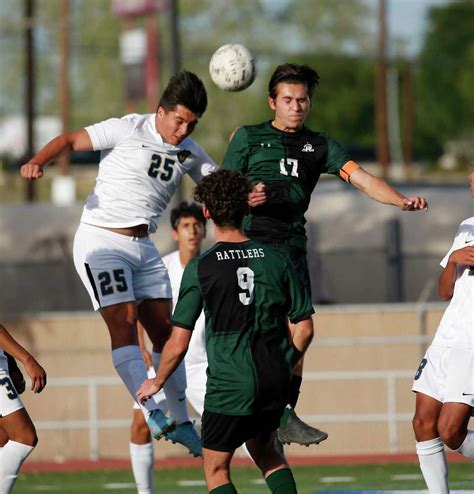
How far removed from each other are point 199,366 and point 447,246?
34.8 feet

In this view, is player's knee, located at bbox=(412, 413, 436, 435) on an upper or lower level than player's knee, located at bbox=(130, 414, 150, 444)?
upper

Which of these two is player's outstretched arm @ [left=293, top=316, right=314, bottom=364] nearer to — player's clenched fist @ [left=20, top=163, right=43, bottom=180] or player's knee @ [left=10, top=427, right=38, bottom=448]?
player's knee @ [left=10, top=427, right=38, bottom=448]

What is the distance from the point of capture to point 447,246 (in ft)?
70.9

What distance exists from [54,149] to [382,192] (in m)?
2.16

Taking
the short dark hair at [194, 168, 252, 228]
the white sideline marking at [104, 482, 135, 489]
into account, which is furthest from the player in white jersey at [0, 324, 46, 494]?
the white sideline marking at [104, 482, 135, 489]

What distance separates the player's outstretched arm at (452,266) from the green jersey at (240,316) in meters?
1.39

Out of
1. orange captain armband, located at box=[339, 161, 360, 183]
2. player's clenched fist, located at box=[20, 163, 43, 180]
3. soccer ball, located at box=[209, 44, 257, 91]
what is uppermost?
soccer ball, located at box=[209, 44, 257, 91]

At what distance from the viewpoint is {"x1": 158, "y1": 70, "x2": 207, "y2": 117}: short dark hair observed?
9258 millimetres

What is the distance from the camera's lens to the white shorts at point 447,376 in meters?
8.66

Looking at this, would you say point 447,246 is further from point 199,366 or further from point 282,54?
point 282,54

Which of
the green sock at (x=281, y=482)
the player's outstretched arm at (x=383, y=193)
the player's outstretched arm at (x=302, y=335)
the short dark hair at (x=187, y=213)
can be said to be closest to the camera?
the green sock at (x=281, y=482)

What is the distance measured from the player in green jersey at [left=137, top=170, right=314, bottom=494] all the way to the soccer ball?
206cm

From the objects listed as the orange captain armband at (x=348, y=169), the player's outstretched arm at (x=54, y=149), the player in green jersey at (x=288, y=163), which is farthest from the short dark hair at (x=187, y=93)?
the orange captain armband at (x=348, y=169)

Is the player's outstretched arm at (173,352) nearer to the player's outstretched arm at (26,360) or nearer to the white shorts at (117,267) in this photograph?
the player's outstretched arm at (26,360)
